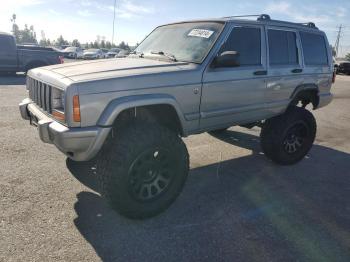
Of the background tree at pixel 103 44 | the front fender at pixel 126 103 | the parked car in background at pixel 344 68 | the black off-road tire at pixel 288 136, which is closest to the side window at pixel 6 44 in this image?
the black off-road tire at pixel 288 136

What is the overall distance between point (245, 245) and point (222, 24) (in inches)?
103

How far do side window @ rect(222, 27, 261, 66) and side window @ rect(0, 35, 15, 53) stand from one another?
1290cm

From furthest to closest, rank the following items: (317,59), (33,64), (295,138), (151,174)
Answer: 1. (33,64)
2. (317,59)
3. (295,138)
4. (151,174)

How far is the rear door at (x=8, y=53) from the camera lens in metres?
14.4

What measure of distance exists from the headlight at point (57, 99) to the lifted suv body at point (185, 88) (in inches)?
1.2

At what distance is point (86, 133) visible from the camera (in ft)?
10.2

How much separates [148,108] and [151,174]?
0.71m

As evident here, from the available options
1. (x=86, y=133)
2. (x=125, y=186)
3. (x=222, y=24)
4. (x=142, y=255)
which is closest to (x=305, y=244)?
(x=142, y=255)

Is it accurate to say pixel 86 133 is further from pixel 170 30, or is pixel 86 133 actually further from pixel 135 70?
pixel 170 30

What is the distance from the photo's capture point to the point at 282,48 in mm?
5008

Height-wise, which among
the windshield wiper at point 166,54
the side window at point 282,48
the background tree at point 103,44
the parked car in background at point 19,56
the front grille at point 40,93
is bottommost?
the background tree at point 103,44

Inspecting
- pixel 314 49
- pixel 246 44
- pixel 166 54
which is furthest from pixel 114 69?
pixel 314 49

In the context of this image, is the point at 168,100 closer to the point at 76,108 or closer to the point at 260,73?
the point at 76,108

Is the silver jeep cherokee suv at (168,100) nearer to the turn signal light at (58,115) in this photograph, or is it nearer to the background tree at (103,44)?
the turn signal light at (58,115)
